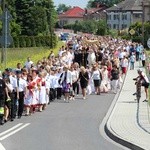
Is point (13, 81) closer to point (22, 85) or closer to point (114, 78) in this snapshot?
point (22, 85)

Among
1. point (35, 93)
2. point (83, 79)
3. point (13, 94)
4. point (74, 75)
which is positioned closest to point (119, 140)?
point (13, 94)

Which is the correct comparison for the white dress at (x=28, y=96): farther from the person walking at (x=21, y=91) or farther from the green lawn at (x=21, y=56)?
the green lawn at (x=21, y=56)

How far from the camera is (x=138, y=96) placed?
2723 cm

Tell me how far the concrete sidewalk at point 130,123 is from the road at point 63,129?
382 mm

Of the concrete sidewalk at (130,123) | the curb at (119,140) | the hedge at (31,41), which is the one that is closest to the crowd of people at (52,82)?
the concrete sidewalk at (130,123)

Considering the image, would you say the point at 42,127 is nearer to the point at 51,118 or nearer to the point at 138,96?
the point at 51,118

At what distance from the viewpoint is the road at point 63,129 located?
55.9 feet

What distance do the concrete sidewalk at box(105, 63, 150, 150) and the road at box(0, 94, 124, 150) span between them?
1.25ft

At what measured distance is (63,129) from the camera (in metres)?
20.3

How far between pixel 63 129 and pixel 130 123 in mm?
2229

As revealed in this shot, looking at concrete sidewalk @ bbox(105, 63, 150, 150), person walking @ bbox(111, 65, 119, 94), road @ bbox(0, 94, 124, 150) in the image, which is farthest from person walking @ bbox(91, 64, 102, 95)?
road @ bbox(0, 94, 124, 150)

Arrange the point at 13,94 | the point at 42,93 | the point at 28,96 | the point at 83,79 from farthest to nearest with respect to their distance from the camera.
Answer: the point at 83,79
the point at 42,93
the point at 28,96
the point at 13,94

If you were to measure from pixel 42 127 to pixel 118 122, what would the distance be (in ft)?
8.20

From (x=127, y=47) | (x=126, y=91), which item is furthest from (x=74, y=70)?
(x=127, y=47)
